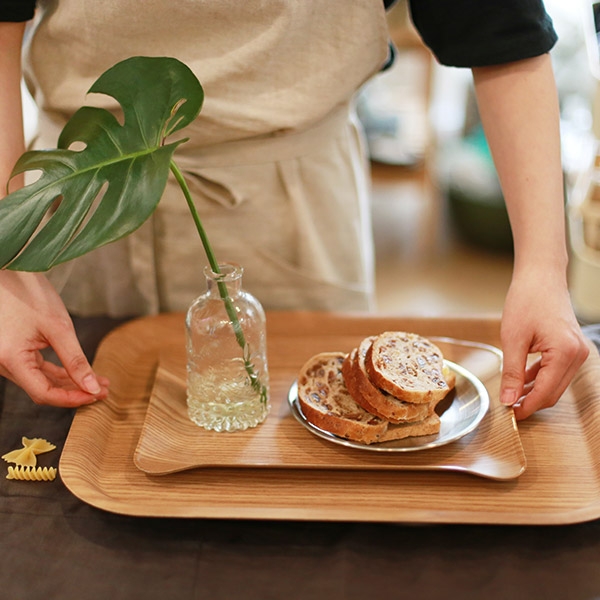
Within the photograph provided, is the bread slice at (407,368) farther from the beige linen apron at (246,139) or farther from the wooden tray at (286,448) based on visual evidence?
the beige linen apron at (246,139)

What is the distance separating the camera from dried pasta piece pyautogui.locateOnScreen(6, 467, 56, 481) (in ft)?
2.58

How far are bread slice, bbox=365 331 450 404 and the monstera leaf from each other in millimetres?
312

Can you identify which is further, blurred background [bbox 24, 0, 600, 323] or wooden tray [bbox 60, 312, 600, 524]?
blurred background [bbox 24, 0, 600, 323]

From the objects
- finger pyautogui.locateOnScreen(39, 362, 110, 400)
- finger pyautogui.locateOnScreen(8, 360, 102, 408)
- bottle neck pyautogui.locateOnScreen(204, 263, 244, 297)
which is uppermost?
bottle neck pyautogui.locateOnScreen(204, 263, 244, 297)

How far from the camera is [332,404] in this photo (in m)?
0.84

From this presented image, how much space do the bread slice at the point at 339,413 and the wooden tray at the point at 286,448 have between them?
0.8 inches

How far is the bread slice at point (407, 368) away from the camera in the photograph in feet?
2.65

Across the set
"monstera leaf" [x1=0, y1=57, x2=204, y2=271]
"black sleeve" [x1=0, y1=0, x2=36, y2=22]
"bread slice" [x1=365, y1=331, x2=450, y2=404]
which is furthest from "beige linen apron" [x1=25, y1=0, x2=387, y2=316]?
"bread slice" [x1=365, y1=331, x2=450, y2=404]

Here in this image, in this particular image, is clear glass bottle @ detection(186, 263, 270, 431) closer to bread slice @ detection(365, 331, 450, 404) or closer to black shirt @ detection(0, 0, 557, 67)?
bread slice @ detection(365, 331, 450, 404)

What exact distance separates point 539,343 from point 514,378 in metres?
0.05

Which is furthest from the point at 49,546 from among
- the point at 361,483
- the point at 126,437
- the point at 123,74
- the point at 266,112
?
the point at 266,112

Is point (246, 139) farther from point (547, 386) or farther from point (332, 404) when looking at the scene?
point (547, 386)

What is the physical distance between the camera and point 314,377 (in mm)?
899

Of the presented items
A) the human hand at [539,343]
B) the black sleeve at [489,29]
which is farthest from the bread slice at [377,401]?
the black sleeve at [489,29]
